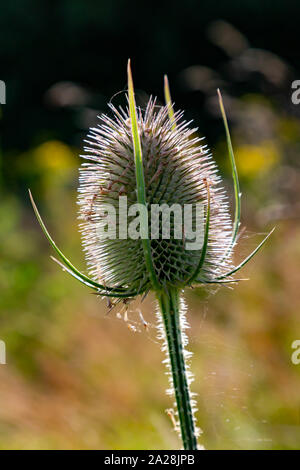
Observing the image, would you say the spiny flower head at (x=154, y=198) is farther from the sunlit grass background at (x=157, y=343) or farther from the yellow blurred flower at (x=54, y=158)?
the yellow blurred flower at (x=54, y=158)

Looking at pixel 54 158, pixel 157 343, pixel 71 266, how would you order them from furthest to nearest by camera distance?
pixel 54 158 < pixel 157 343 < pixel 71 266

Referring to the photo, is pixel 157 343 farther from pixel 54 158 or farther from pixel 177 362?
pixel 54 158

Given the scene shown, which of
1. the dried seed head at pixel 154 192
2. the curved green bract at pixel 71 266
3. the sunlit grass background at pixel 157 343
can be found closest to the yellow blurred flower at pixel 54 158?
the sunlit grass background at pixel 157 343

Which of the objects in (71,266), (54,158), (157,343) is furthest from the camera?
(54,158)

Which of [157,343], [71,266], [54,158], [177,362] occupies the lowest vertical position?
[177,362]

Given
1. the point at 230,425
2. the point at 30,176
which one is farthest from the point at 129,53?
the point at 230,425

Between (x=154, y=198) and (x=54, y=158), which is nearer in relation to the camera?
(x=154, y=198)

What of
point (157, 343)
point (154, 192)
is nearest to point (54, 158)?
point (157, 343)
